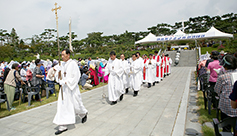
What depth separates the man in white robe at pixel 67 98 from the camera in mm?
3982

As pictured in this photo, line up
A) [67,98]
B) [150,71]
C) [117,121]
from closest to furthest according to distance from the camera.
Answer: [67,98] < [117,121] < [150,71]

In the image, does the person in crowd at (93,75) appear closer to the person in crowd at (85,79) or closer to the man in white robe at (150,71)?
the person in crowd at (85,79)

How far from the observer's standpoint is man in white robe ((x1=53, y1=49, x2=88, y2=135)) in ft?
13.1

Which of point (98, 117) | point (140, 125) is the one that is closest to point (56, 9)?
point (98, 117)

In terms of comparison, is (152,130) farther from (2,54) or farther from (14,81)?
(2,54)

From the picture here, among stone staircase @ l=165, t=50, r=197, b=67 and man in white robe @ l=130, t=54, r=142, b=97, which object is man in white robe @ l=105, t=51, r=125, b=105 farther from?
stone staircase @ l=165, t=50, r=197, b=67

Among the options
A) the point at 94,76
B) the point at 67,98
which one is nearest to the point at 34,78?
the point at 94,76

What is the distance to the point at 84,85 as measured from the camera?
9633 millimetres

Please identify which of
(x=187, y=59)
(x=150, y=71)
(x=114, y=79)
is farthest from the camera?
(x=187, y=59)

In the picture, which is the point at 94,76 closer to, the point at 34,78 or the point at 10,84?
the point at 34,78

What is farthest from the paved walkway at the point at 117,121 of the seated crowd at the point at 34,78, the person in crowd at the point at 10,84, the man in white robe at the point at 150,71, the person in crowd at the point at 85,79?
the person in crowd at the point at 85,79

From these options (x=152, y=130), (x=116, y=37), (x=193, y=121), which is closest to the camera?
(x=152, y=130)

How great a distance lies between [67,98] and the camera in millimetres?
4105

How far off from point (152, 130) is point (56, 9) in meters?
3.79
